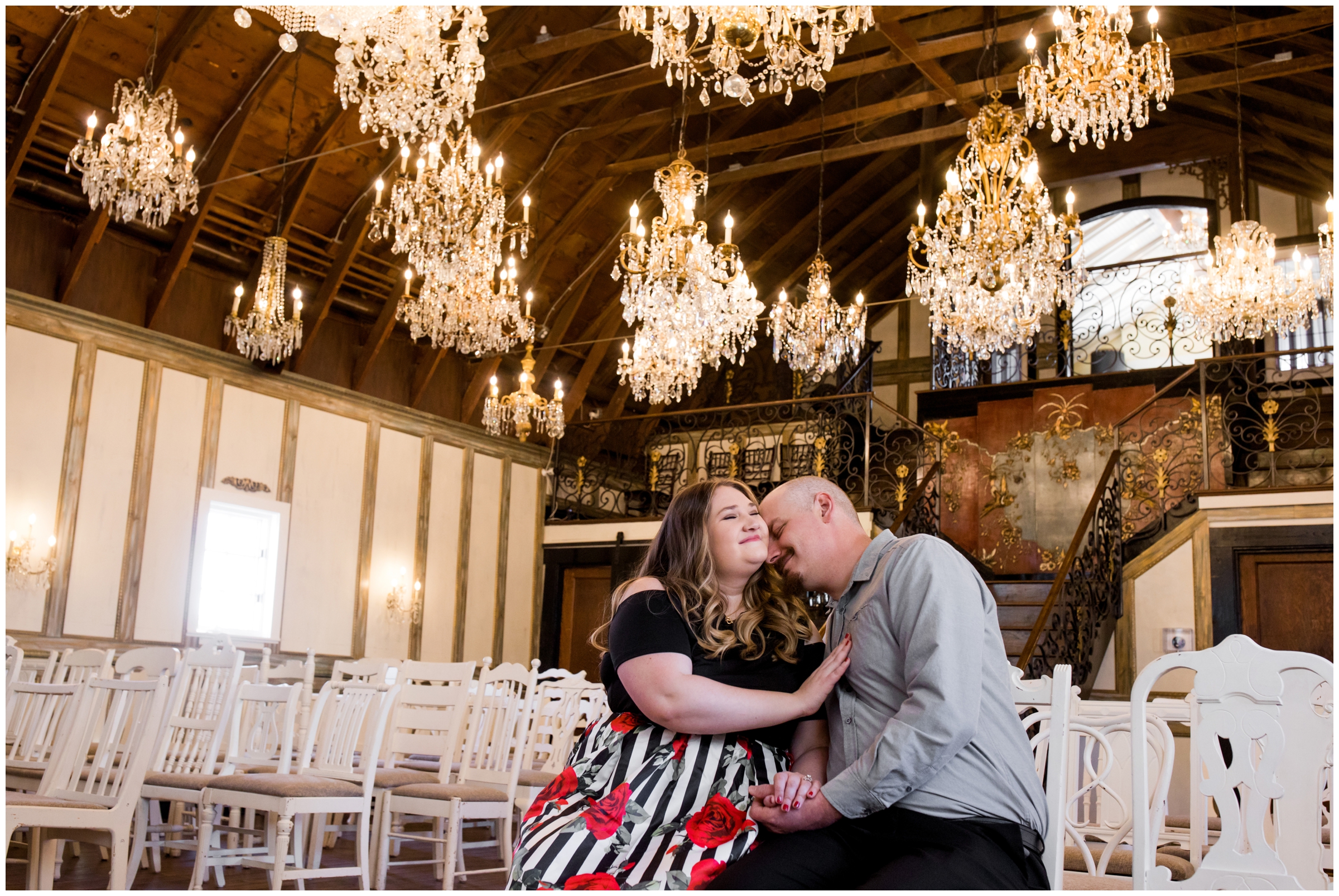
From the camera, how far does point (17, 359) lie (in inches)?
373

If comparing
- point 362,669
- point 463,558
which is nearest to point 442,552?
point 463,558

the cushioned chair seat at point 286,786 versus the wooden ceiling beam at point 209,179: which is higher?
the wooden ceiling beam at point 209,179

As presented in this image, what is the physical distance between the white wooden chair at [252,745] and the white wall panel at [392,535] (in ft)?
18.1

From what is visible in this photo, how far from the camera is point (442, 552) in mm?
13242

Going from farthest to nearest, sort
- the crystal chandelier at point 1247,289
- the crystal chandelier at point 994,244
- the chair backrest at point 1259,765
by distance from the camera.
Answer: the crystal chandelier at point 1247,289
the crystal chandelier at point 994,244
the chair backrest at point 1259,765

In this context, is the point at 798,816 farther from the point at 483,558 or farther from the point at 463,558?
the point at 483,558

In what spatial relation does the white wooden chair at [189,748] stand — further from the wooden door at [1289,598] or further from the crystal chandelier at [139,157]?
the wooden door at [1289,598]

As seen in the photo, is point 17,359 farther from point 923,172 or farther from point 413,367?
point 923,172

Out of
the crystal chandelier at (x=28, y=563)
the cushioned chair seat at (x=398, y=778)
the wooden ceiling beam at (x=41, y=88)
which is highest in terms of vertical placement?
the wooden ceiling beam at (x=41, y=88)

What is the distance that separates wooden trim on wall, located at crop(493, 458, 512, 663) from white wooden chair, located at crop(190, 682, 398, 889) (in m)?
8.47

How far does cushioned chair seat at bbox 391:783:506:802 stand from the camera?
200 inches

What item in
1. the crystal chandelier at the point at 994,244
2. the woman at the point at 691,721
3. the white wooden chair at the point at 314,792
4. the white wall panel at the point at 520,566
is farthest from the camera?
the white wall panel at the point at 520,566

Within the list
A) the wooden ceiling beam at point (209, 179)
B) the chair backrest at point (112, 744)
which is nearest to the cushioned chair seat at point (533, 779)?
the chair backrest at point (112, 744)

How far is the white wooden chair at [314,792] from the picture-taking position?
4441mm
